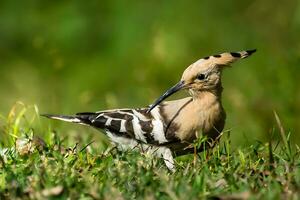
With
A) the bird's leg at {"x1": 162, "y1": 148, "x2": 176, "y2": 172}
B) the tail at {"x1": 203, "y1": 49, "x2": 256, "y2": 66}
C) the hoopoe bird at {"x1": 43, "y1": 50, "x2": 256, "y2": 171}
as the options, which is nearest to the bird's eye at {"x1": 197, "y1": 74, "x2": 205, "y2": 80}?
the hoopoe bird at {"x1": 43, "y1": 50, "x2": 256, "y2": 171}

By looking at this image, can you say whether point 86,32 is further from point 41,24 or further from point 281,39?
point 281,39

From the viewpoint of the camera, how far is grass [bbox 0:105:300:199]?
17.1 ft

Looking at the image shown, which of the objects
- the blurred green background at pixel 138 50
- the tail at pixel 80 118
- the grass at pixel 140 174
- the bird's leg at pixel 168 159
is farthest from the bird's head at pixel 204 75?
the blurred green background at pixel 138 50

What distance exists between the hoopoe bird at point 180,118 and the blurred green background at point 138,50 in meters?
2.13

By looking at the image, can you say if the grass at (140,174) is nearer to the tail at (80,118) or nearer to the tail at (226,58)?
the tail at (226,58)

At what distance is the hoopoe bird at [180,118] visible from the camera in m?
7.12

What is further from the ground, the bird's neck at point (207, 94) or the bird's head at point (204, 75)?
the bird's head at point (204, 75)

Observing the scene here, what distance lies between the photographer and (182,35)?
37.1 feet

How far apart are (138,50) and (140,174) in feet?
19.5

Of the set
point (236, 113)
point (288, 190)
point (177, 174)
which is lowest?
point (288, 190)

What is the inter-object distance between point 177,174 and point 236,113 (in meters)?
3.80

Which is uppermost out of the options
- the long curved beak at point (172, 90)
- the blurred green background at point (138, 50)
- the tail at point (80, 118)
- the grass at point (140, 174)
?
the blurred green background at point (138, 50)

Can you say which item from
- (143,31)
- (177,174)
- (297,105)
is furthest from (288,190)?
(143,31)

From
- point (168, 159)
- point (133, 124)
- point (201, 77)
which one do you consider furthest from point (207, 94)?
point (168, 159)
